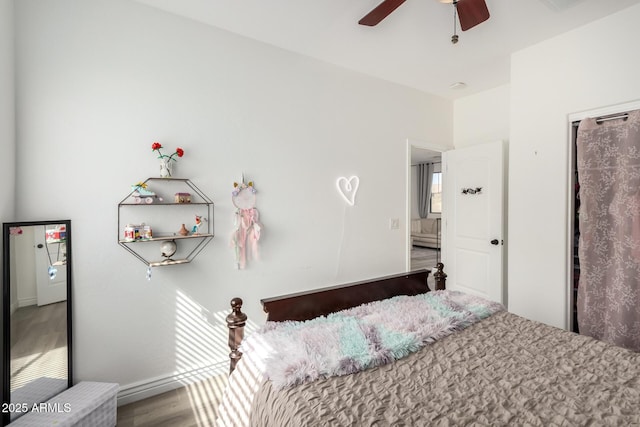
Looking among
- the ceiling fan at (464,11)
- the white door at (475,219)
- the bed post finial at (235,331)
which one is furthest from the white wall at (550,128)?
the bed post finial at (235,331)

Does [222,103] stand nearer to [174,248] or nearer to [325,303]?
[174,248]

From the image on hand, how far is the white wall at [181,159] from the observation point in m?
1.83

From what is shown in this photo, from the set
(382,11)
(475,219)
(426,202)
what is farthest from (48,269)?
(426,202)

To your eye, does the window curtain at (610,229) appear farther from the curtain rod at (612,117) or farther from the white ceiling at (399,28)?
the white ceiling at (399,28)

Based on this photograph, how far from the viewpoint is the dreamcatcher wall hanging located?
2.40 m

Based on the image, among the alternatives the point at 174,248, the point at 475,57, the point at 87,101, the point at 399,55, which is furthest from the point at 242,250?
the point at 475,57

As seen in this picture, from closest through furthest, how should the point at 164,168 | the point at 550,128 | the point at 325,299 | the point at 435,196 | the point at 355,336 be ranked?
the point at 355,336, the point at 325,299, the point at 164,168, the point at 550,128, the point at 435,196

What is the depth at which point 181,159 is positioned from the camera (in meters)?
2.21

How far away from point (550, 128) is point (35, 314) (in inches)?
153

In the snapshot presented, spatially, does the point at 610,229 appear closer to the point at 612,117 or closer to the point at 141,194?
the point at 612,117

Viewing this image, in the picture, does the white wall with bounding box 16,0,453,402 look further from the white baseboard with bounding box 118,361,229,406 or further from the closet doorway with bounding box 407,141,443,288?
the closet doorway with bounding box 407,141,443,288

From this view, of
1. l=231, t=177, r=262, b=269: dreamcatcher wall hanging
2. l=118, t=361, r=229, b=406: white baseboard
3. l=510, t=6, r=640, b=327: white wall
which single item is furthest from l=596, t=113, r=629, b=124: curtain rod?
l=118, t=361, r=229, b=406: white baseboard

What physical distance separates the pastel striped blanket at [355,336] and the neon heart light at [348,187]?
1.24 m

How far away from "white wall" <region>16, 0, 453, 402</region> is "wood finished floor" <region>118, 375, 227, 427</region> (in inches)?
5.6
